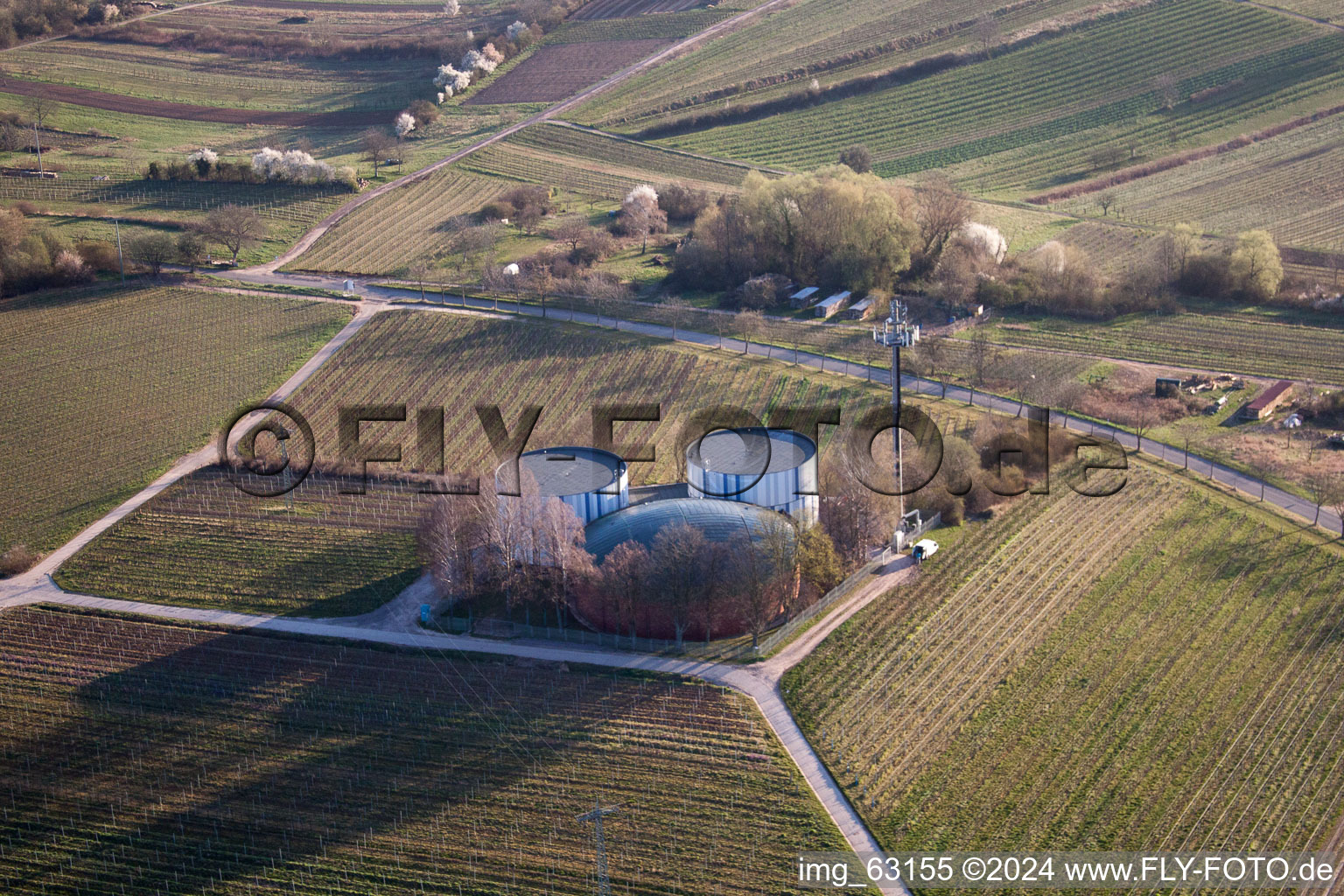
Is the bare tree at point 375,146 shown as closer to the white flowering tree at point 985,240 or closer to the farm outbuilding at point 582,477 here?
the white flowering tree at point 985,240

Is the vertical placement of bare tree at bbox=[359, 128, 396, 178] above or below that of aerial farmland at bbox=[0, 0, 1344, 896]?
above

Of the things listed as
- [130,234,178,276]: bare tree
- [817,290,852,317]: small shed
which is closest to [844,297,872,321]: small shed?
[817,290,852,317]: small shed

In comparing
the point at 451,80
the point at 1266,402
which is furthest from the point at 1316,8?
the point at 451,80

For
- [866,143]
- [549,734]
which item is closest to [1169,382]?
[549,734]

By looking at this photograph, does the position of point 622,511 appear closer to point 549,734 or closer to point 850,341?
point 549,734

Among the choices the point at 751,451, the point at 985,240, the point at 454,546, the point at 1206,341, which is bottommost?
the point at 454,546

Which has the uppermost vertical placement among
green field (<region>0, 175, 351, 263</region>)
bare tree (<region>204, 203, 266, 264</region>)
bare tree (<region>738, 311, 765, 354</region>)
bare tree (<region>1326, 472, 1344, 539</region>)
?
green field (<region>0, 175, 351, 263</region>)

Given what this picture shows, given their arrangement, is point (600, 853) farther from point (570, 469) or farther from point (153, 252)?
point (153, 252)

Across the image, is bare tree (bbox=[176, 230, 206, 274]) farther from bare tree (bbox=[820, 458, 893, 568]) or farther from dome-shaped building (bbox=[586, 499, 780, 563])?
bare tree (bbox=[820, 458, 893, 568])
